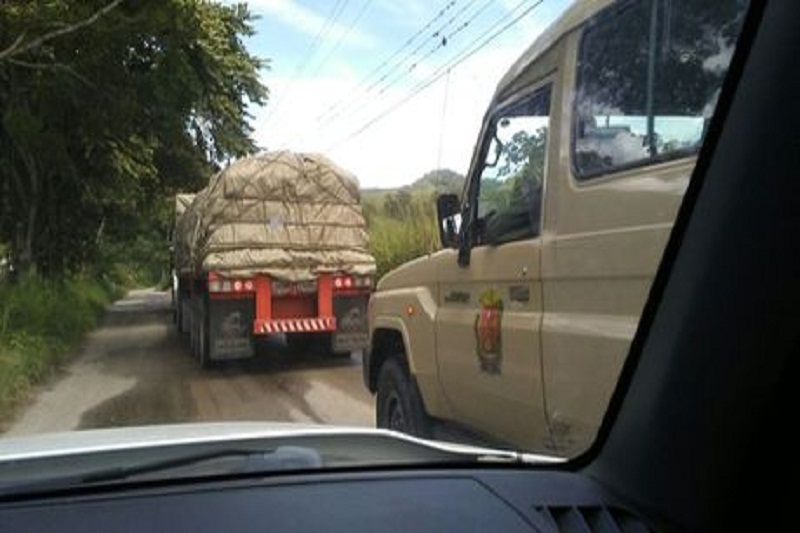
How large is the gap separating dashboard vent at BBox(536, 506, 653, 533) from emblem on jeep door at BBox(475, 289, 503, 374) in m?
2.46

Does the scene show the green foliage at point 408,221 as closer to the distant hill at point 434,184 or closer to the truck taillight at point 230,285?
the distant hill at point 434,184

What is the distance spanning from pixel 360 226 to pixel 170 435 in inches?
487

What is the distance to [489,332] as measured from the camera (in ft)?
17.0

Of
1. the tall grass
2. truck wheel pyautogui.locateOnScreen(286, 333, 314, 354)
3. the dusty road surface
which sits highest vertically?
the tall grass

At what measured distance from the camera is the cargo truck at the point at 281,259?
14898 millimetres

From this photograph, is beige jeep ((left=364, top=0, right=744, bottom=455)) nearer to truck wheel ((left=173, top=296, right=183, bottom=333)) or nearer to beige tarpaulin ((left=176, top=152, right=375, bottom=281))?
beige tarpaulin ((left=176, top=152, right=375, bottom=281))

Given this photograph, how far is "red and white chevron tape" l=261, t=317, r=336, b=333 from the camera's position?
1485 cm

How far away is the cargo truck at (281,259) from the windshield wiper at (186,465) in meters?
11.5

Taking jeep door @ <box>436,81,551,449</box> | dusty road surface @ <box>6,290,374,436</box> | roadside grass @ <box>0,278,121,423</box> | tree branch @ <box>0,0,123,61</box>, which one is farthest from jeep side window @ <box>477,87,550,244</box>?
tree branch @ <box>0,0,123,61</box>

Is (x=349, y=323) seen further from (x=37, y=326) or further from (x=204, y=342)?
(x=37, y=326)

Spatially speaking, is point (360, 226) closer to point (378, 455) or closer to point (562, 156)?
point (562, 156)

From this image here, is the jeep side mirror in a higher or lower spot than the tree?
lower

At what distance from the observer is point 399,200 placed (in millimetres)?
5398

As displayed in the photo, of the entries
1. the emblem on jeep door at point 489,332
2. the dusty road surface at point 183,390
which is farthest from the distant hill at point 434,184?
the dusty road surface at point 183,390
